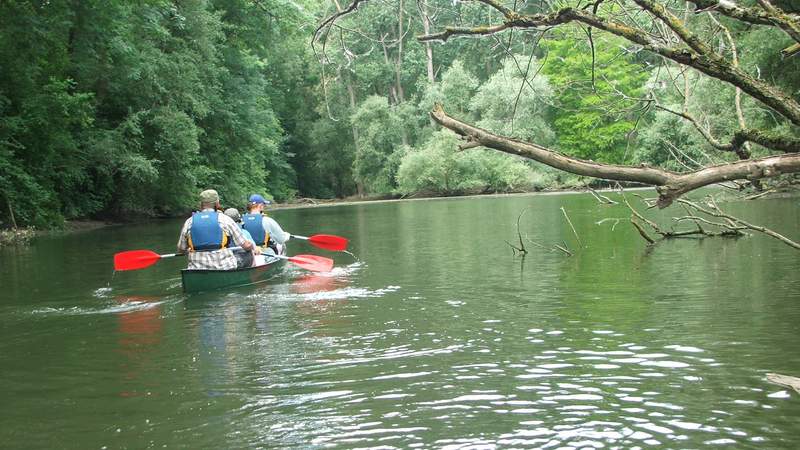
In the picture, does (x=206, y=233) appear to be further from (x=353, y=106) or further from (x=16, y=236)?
(x=353, y=106)

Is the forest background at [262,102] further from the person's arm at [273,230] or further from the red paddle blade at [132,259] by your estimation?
the red paddle blade at [132,259]

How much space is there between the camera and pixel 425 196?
52375 millimetres

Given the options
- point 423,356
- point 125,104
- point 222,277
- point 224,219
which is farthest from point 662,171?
point 125,104

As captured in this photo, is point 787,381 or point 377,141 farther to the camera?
point 377,141

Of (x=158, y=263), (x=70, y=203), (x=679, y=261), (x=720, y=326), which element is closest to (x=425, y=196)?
(x=70, y=203)

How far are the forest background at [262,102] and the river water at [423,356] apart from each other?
1.86 meters

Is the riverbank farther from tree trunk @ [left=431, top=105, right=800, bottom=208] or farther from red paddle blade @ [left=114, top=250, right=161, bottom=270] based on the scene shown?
tree trunk @ [left=431, top=105, right=800, bottom=208]

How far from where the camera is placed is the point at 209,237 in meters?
11.4

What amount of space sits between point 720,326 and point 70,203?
25.9 metres

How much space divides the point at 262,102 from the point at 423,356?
37.5 metres

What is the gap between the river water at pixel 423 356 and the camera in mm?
5062

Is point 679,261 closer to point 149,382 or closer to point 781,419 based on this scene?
point 781,419

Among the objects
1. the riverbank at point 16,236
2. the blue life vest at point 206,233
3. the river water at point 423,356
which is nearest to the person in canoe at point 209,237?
the blue life vest at point 206,233

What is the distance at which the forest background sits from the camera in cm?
1842
